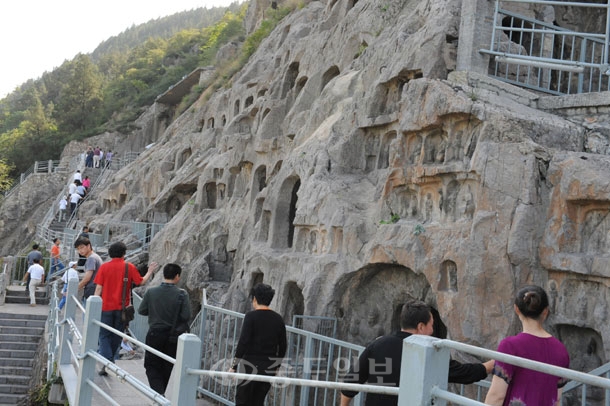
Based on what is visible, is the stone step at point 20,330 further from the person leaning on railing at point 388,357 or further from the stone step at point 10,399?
the person leaning on railing at point 388,357

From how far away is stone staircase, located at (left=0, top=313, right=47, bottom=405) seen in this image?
1402cm

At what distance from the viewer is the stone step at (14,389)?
45.8 ft

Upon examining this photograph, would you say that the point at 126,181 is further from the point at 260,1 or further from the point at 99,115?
the point at 99,115

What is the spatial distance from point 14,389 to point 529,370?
43.8ft

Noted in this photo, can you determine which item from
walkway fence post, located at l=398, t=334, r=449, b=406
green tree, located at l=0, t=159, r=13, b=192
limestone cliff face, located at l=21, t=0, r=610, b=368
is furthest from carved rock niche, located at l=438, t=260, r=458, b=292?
green tree, located at l=0, t=159, r=13, b=192

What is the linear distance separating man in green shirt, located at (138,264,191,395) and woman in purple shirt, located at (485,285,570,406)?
157 inches

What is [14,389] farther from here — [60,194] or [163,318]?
[60,194]

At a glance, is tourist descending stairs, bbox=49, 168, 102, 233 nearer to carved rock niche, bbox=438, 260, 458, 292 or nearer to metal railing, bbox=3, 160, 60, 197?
metal railing, bbox=3, 160, 60, 197

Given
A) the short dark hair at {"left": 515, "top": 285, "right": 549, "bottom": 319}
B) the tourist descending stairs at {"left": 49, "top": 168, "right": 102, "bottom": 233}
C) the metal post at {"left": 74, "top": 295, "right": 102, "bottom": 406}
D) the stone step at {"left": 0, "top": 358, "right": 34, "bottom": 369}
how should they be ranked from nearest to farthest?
the short dark hair at {"left": 515, "top": 285, "right": 549, "bottom": 319}
the metal post at {"left": 74, "top": 295, "right": 102, "bottom": 406}
the stone step at {"left": 0, "top": 358, "right": 34, "bottom": 369}
the tourist descending stairs at {"left": 49, "top": 168, "right": 102, "bottom": 233}

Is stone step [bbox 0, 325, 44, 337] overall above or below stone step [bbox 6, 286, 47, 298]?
below

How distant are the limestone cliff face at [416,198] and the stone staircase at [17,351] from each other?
14.0 ft

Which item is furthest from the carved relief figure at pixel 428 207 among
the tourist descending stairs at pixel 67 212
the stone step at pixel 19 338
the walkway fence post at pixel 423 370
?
the tourist descending stairs at pixel 67 212

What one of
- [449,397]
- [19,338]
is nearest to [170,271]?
[449,397]

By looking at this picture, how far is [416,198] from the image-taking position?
1009cm
